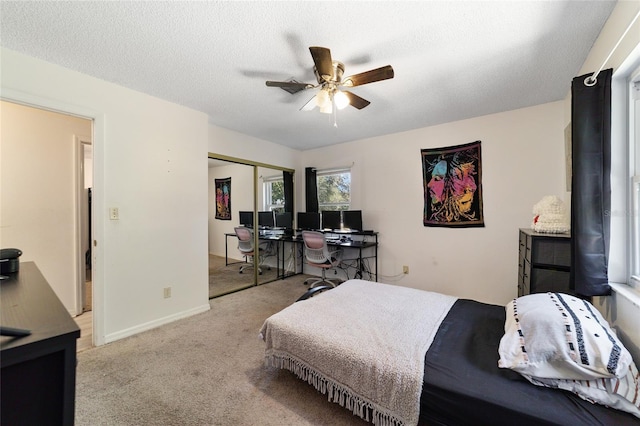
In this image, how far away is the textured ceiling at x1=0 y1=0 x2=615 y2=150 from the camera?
4.90ft


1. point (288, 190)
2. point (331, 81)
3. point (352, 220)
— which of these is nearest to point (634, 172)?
point (331, 81)

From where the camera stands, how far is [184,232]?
9.64 feet

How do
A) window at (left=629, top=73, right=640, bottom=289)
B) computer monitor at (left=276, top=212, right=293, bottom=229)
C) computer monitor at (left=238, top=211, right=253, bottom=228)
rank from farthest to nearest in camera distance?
computer monitor at (left=276, top=212, right=293, bottom=229) → computer monitor at (left=238, top=211, right=253, bottom=228) → window at (left=629, top=73, right=640, bottom=289)

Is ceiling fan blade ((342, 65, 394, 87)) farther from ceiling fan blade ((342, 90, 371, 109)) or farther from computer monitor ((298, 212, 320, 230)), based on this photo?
computer monitor ((298, 212, 320, 230))

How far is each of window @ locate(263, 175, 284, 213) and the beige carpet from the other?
2.30m

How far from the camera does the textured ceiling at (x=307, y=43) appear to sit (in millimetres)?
1493

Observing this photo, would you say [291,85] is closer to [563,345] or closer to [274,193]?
[563,345]

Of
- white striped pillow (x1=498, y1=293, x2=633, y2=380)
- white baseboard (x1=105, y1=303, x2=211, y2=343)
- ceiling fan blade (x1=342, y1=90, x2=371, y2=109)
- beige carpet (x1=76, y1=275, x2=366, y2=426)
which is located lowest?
beige carpet (x1=76, y1=275, x2=366, y2=426)

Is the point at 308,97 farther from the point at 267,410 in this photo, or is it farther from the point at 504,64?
the point at 267,410

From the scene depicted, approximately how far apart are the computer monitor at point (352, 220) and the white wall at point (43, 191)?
3.45 meters

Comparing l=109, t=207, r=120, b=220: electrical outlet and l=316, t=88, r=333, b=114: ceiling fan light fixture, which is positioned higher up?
l=316, t=88, r=333, b=114: ceiling fan light fixture

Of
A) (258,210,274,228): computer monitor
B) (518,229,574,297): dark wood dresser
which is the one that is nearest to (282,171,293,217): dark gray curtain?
(258,210,274,228): computer monitor

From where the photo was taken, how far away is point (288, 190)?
4.81m

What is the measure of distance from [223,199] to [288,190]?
1249mm
